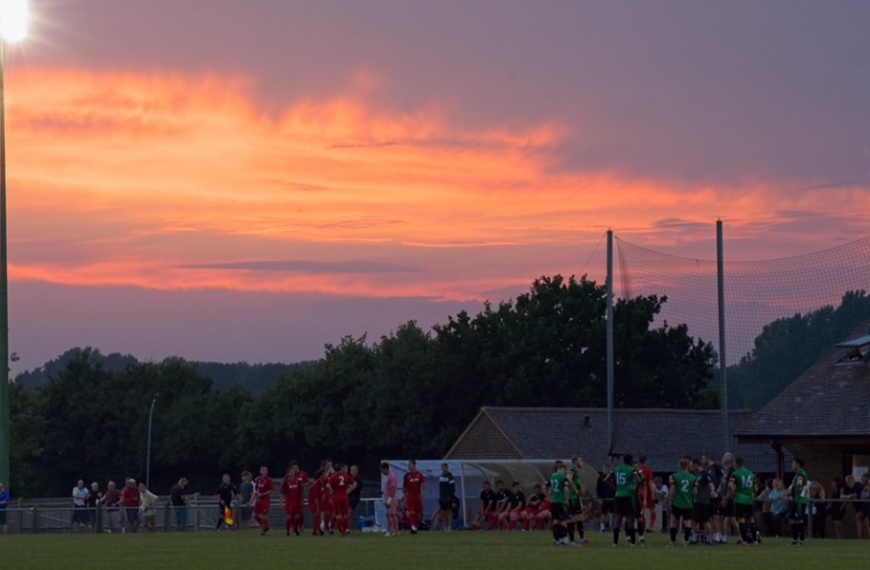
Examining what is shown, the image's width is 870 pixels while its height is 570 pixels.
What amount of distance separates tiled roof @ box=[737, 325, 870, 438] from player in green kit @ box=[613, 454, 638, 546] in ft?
38.4

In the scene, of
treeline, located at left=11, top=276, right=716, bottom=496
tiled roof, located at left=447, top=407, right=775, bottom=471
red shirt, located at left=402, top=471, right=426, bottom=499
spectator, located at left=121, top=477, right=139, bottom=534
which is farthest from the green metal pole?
treeline, located at left=11, top=276, right=716, bottom=496

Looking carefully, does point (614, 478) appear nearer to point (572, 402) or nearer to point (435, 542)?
point (435, 542)

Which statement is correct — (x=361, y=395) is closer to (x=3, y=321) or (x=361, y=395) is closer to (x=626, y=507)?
(x=3, y=321)

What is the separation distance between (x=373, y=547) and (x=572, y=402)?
59.4m

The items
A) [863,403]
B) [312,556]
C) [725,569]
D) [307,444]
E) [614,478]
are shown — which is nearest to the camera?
[725,569]

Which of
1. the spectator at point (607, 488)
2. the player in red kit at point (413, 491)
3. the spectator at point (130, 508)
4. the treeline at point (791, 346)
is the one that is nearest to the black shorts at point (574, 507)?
the spectator at point (607, 488)

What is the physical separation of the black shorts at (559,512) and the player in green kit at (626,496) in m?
1.06

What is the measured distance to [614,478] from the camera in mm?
32656

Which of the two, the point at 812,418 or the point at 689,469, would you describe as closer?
the point at 689,469

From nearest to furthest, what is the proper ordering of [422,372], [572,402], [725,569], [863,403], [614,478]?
[725,569] → [614,478] → [863,403] → [572,402] → [422,372]

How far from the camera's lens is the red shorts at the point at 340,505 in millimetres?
37719

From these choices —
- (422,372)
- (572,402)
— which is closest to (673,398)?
(572,402)

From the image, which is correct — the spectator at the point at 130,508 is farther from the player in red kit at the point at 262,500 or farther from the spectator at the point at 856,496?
the spectator at the point at 856,496

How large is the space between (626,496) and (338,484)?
8.64 metres
